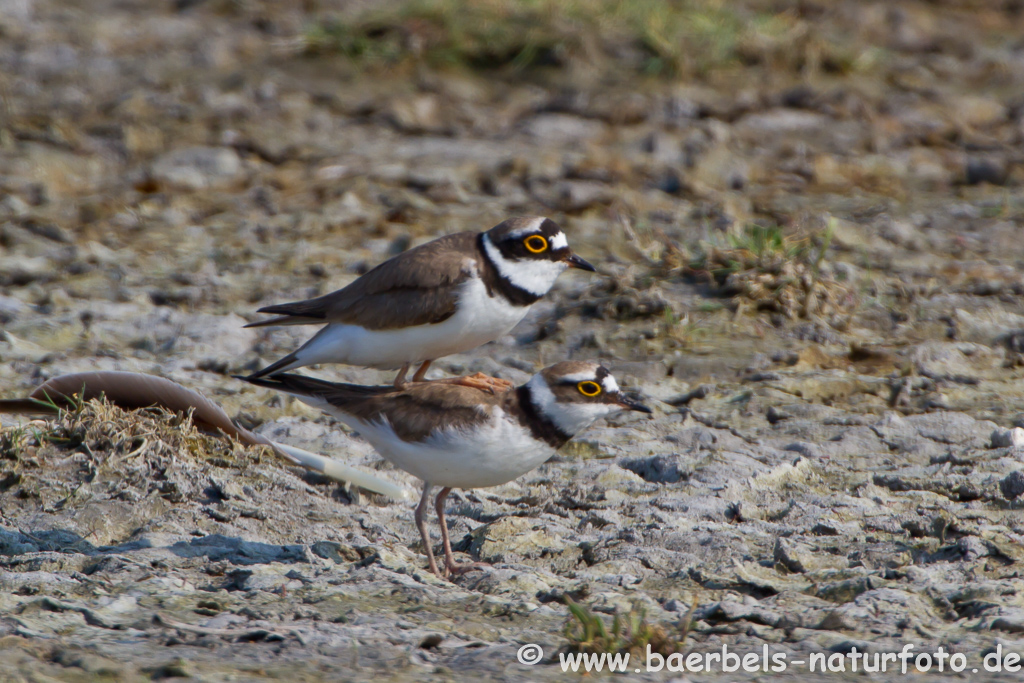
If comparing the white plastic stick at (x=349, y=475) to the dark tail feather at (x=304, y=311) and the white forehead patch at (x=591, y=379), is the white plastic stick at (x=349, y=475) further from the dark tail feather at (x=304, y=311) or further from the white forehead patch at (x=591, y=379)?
the white forehead patch at (x=591, y=379)

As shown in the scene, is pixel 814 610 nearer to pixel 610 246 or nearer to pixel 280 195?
pixel 610 246

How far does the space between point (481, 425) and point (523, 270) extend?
1041 mm

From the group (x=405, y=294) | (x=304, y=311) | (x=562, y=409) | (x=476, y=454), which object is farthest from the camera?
(x=304, y=311)

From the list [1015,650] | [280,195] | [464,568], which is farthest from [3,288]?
[1015,650]

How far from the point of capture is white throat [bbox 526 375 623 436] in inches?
182

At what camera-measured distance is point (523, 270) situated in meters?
5.35

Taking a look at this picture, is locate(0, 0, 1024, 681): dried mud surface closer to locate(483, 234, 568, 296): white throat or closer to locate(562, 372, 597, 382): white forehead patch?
locate(562, 372, 597, 382): white forehead patch

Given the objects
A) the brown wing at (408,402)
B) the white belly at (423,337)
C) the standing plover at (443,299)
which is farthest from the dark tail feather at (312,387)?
the white belly at (423,337)

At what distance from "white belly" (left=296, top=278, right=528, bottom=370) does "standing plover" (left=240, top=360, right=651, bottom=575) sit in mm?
463

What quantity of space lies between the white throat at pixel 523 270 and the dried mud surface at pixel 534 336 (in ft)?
2.81

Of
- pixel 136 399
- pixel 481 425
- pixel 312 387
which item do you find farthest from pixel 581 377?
pixel 136 399

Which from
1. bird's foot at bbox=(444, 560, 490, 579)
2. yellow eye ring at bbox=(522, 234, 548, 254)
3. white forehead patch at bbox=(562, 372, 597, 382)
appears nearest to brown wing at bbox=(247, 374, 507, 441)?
white forehead patch at bbox=(562, 372, 597, 382)

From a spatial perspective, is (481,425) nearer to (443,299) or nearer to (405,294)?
(443,299)

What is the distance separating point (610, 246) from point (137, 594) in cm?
470
